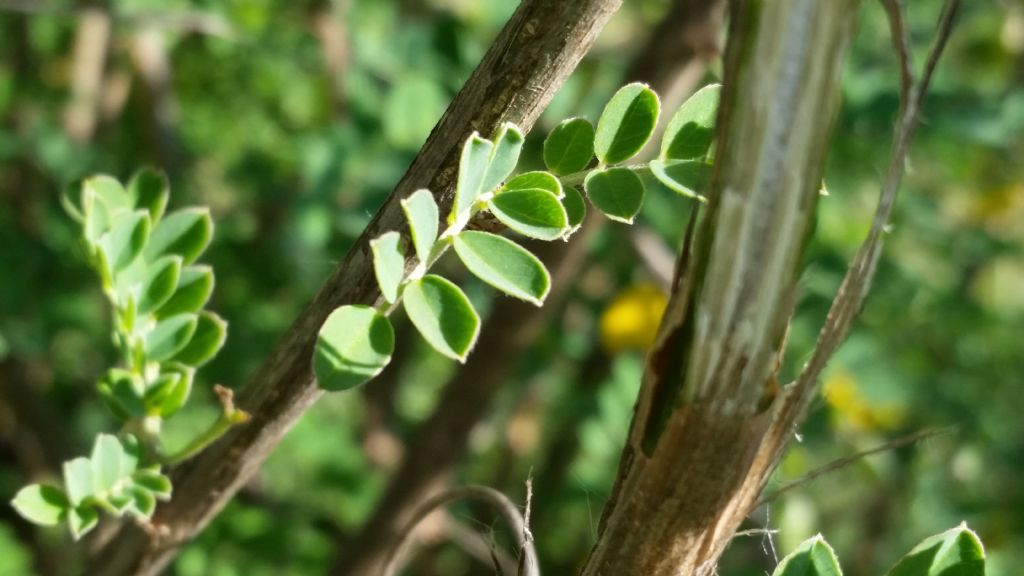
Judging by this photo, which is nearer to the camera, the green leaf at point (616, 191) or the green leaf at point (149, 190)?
the green leaf at point (616, 191)

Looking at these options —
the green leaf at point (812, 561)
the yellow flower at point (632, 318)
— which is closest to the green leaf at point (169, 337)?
the green leaf at point (812, 561)

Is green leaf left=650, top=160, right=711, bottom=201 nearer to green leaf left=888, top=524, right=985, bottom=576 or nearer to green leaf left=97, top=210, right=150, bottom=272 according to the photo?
green leaf left=888, top=524, right=985, bottom=576

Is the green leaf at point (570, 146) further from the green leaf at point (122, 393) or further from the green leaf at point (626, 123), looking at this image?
the green leaf at point (122, 393)

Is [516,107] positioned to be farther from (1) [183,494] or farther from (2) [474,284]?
(2) [474,284]

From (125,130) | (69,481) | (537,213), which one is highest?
(537,213)

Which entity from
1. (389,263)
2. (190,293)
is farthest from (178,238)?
(389,263)

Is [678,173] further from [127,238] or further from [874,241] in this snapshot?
[127,238]

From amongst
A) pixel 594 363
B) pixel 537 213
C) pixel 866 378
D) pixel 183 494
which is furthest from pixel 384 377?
pixel 537 213
